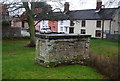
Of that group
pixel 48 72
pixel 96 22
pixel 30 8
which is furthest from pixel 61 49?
pixel 96 22

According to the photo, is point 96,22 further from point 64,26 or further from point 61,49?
point 61,49

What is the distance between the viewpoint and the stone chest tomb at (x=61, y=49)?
712 cm

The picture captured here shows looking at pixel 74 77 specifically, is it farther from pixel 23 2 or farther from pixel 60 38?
pixel 23 2

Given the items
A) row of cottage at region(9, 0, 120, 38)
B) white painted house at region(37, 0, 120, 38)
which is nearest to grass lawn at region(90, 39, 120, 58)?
row of cottage at region(9, 0, 120, 38)

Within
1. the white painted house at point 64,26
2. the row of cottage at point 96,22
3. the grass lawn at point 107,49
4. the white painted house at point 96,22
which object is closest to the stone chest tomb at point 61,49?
the grass lawn at point 107,49

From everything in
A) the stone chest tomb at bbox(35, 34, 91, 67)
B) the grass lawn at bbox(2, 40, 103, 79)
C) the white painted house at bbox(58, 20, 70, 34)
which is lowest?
the grass lawn at bbox(2, 40, 103, 79)

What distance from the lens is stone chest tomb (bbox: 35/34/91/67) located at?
23.4 feet

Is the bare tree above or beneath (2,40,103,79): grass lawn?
above

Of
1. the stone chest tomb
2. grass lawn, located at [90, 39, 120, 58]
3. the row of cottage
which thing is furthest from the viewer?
the row of cottage

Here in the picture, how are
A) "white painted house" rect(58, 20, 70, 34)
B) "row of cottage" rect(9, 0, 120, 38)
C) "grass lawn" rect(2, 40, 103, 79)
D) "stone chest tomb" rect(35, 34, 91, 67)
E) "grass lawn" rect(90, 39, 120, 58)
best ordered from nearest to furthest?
"grass lawn" rect(2, 40, 103, 79)
"stone chest tomb" rect(35, 34, 91, 67)
"grass lawn" rect(90, 39, 120, 58)
"row of cottage" rect(9, 0, 120, 38)
"white painted house" rect(58, 20, 70, 34)

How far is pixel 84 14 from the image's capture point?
33.9m

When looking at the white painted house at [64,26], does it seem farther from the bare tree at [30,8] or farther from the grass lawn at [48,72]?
the grass lawn at [48,72]

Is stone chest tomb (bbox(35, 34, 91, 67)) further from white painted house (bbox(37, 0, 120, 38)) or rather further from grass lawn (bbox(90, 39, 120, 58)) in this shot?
white painted house (bbox(37, 0, 120, 38))

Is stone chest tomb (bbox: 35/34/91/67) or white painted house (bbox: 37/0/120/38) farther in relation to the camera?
white painted house (bbox: 37/0/120/38)
